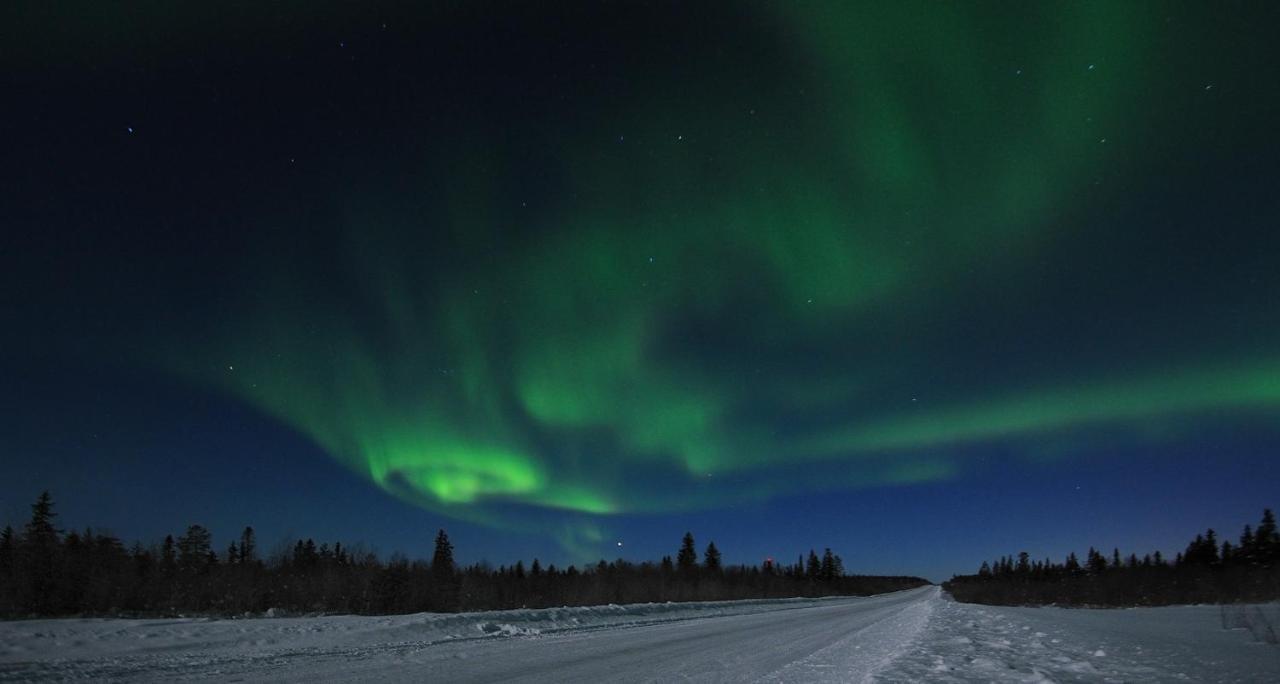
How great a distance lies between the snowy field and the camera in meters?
8.12

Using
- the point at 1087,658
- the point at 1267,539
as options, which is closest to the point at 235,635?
the point at 1087,658

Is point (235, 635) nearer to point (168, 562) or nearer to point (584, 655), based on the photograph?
point (584, 655)

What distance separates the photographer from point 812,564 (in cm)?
15325

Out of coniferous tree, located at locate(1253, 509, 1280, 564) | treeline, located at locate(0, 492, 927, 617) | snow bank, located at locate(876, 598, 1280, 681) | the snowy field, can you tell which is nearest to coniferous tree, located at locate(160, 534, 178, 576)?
treeline, located at locate(0, 492, 927, 617)

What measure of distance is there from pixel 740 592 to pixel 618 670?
5422 centimetres

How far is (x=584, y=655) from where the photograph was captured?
10586 mm

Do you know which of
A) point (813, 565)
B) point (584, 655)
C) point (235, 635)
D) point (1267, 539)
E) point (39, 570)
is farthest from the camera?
point (813, 565)

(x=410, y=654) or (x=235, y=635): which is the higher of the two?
(x=410, y=654)

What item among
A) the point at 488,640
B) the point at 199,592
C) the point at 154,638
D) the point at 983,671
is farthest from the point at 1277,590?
the point at 199,592

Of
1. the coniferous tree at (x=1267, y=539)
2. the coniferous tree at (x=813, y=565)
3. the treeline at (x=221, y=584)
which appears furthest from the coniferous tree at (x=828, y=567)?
the treeline at (x=221, y=584)

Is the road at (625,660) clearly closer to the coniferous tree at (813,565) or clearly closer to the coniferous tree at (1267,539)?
the coniferous tree at (1267,539)

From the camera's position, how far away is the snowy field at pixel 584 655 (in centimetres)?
812

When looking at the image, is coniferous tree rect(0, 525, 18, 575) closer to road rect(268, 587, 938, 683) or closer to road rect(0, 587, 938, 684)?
road rect(0, 587, 938, 684)

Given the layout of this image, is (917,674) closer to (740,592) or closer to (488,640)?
(488,640)
